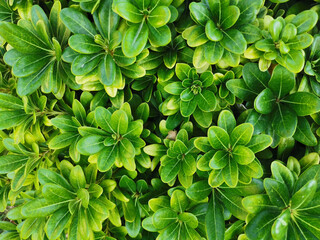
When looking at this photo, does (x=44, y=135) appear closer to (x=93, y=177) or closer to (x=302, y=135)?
(x=93, y=177)

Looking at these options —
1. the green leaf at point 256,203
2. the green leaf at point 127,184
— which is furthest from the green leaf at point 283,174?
the green leaf at point 127,184

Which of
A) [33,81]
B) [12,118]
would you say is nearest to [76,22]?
[33,81]

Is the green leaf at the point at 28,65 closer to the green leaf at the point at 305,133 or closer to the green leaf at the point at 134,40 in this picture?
the green leaf at the point at 134,40

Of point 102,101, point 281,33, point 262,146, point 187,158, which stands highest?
point 281,33

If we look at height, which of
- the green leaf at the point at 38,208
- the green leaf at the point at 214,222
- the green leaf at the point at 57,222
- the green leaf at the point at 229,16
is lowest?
the green leaf at the point at 57,222

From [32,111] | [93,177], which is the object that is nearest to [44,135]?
[32,111]

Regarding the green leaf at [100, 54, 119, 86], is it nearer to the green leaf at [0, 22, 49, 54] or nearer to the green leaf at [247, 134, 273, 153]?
the green leaf at [0, 22, 49, 54]

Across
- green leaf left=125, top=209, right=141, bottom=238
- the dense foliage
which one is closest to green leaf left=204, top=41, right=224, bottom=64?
the dense foliage
